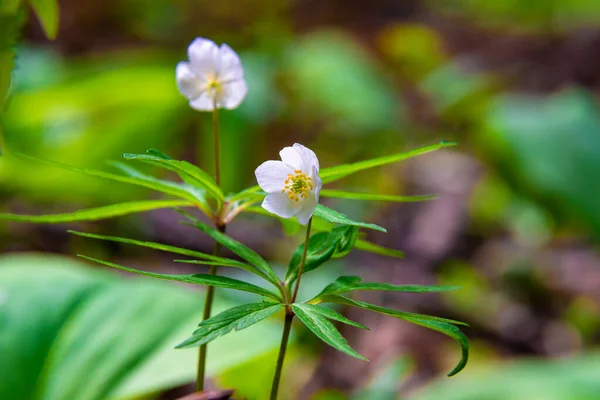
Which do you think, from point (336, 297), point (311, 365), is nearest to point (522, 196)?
point (311, 365)

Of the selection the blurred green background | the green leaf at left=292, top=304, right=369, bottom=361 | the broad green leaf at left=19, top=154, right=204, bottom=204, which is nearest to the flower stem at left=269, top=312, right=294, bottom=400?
the green leaf at left=292, top=304, right=369, bottom=361

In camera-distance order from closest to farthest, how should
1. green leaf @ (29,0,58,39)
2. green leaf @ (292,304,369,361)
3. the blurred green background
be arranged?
green leaf @ (292,304,369,361), green leaf @ (29,0,58,39), the blurred green background

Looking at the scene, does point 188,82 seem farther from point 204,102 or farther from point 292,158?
point 292,158

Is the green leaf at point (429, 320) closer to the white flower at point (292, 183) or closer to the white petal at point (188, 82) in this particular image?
the white flower at point (292, 183)

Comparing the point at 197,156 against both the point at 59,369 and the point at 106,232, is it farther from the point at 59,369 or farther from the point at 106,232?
the point at 59,369

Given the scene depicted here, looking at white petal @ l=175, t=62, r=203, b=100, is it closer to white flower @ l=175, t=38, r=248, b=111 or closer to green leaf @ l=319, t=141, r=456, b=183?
white flower @ l=175, t=38, r=248, b=111

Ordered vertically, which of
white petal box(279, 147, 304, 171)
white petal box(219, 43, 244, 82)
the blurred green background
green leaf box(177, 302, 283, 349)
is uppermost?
the blurred green background
